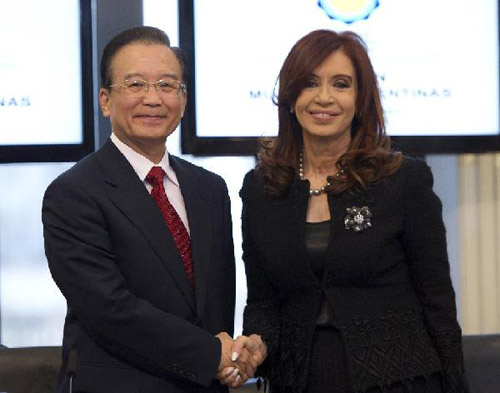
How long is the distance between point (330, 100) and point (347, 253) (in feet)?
1.28

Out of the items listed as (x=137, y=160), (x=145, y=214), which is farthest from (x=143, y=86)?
(x=145, y=214)

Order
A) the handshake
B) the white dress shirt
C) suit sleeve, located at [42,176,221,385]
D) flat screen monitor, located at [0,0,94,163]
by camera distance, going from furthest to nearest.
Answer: flat screen monitor, located at [0,0,94,163] → the white dress shirt → the handshake → suit sleeve, located at [42,176,221,385]

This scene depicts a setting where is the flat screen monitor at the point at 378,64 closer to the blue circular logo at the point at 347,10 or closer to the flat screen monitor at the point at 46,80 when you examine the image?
the blue circular logo at the point at 347,10

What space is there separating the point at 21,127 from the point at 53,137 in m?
0.11

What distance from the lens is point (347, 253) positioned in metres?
2.55

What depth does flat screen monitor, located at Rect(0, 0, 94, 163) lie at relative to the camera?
3.61m

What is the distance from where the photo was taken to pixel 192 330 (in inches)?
96.3

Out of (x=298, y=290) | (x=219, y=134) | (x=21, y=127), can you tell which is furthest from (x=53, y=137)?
(x=298, y=290)

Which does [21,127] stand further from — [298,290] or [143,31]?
[298,290]

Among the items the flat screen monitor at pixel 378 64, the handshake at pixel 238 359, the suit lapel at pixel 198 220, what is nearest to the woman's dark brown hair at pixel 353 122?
the suit lapel at pixel 198 220

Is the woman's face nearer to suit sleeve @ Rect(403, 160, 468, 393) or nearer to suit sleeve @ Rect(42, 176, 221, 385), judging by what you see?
suit sleeve @ Rect(403, 160, 468, 393)

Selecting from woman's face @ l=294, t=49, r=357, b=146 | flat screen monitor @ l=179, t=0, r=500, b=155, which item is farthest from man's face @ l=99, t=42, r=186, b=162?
flat screen monitor @ l=179, t=0, r=500, b=155

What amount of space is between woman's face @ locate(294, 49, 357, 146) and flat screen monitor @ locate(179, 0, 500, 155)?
3.32ft

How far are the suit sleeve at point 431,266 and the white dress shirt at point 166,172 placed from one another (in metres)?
0.57
